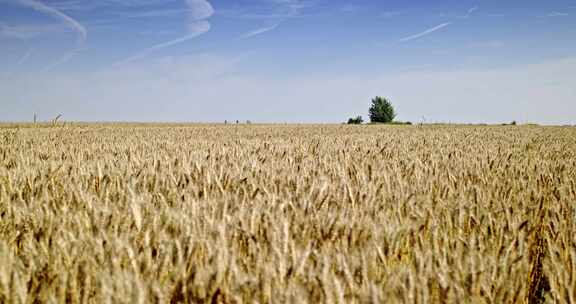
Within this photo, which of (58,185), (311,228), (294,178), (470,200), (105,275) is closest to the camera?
(105,275)

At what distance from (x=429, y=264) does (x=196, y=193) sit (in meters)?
1.20

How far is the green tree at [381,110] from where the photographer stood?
96125 mm

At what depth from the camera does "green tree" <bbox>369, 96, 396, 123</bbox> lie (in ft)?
315

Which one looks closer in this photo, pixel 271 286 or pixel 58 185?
pixel 271 286

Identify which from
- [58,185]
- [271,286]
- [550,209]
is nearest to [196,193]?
[58,185]

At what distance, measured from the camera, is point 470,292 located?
3.29 ft

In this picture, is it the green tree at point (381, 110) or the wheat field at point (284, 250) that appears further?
the green tree at point (381, 110)

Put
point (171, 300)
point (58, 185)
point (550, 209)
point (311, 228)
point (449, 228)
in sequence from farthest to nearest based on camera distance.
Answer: point (58, 185), point (550, 209), point (449, 228), point (311, 228), point (171, 300)

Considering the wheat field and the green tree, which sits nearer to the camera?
the wheat field

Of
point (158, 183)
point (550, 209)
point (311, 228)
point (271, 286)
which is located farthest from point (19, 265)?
point (550, 209)

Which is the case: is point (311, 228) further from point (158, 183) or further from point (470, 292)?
point (158, 183)

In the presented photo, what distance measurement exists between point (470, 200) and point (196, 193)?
131 centimetres

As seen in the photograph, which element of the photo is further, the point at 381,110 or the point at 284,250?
the point at 381,110

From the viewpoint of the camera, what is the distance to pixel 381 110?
96.8 metres
